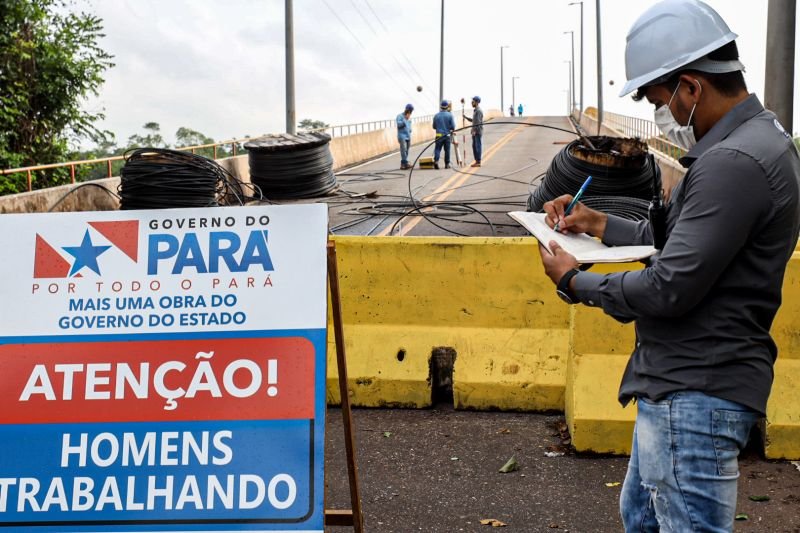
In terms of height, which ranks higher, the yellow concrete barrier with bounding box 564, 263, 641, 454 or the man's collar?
the man's collar

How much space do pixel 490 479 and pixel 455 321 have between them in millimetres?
1760

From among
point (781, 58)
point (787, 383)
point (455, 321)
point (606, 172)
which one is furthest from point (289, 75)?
point (787, 383)

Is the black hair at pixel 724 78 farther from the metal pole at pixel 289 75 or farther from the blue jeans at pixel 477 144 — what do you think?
the blue jeans at pixel 477 144

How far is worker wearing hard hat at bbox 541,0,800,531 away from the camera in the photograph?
101 inches

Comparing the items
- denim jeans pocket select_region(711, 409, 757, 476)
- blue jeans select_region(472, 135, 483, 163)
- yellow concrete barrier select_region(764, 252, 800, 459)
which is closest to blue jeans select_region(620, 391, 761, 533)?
denim jeans pocket select_region(711, 409, 757, 476)

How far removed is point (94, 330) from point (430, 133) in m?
59.7

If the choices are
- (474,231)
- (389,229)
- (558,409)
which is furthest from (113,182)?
(558,409)

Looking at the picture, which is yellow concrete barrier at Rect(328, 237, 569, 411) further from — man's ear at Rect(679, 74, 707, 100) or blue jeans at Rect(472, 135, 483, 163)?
blue jeans at Rect(472, 135, 483, 163)

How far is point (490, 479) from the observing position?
18.8 feet

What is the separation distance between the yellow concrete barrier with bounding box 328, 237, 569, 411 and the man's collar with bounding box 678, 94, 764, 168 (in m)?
4.37

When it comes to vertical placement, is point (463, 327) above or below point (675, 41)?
below

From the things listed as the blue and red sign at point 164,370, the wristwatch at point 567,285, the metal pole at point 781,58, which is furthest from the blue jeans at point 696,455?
the metal pole at point 781,58

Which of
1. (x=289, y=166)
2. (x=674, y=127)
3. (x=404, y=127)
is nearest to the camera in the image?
(x=674, y=127)

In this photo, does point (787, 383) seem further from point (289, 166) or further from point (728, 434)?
point (289, 166)
